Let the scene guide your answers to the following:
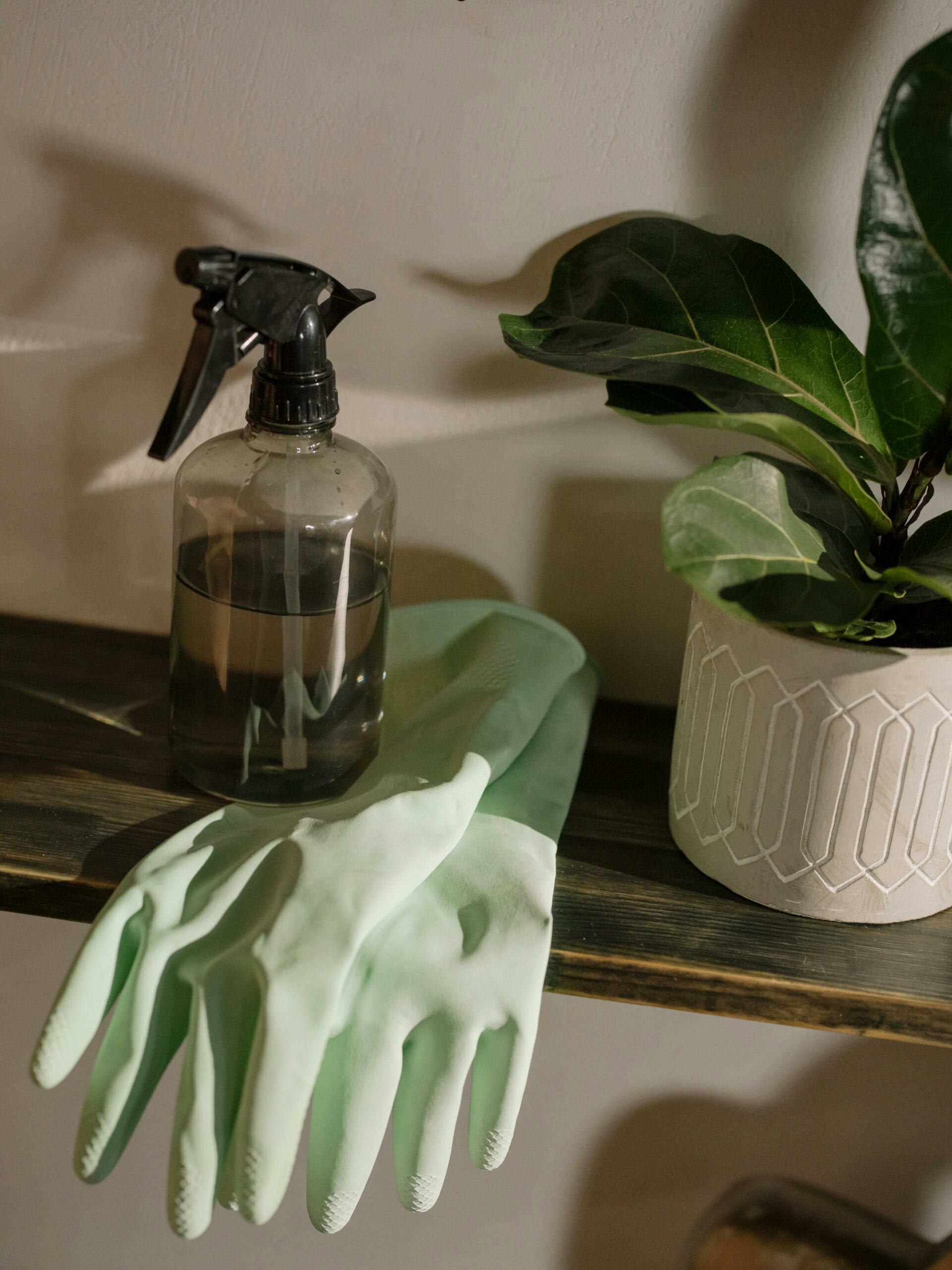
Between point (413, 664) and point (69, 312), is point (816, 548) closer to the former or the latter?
point (413, 664)

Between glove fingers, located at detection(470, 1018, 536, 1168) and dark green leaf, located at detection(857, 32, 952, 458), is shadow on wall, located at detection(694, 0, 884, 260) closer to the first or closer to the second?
dark green leaf, located at detection(857, 32, 952, 458)

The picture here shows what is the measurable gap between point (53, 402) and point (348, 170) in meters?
0.20

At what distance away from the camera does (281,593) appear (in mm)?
478

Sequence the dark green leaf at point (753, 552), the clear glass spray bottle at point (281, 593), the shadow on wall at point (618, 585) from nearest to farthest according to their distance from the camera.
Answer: the dark green leaf at point (753, 552)
the clear glass spray bottle at point (281, 593)
the shadow on wall at point (618, 585)

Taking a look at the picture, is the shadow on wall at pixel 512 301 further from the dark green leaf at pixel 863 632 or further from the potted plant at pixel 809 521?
the dark green leaf at pixel 863 632

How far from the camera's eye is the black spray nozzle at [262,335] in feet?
1.26

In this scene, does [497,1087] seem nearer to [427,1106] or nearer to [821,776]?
[427,1106]

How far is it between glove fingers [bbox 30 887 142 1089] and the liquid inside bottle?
0.31 feet

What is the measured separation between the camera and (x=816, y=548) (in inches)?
15.5

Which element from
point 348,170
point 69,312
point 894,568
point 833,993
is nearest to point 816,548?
point 894,568

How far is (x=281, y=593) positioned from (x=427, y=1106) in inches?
8.6

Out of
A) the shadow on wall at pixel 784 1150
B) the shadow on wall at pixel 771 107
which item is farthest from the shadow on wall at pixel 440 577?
the shadow on wall at pixel 784 1150

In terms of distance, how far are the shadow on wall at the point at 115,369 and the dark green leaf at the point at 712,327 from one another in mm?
182

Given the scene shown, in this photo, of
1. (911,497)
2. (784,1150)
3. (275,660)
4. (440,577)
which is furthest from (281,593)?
(784,1150)
